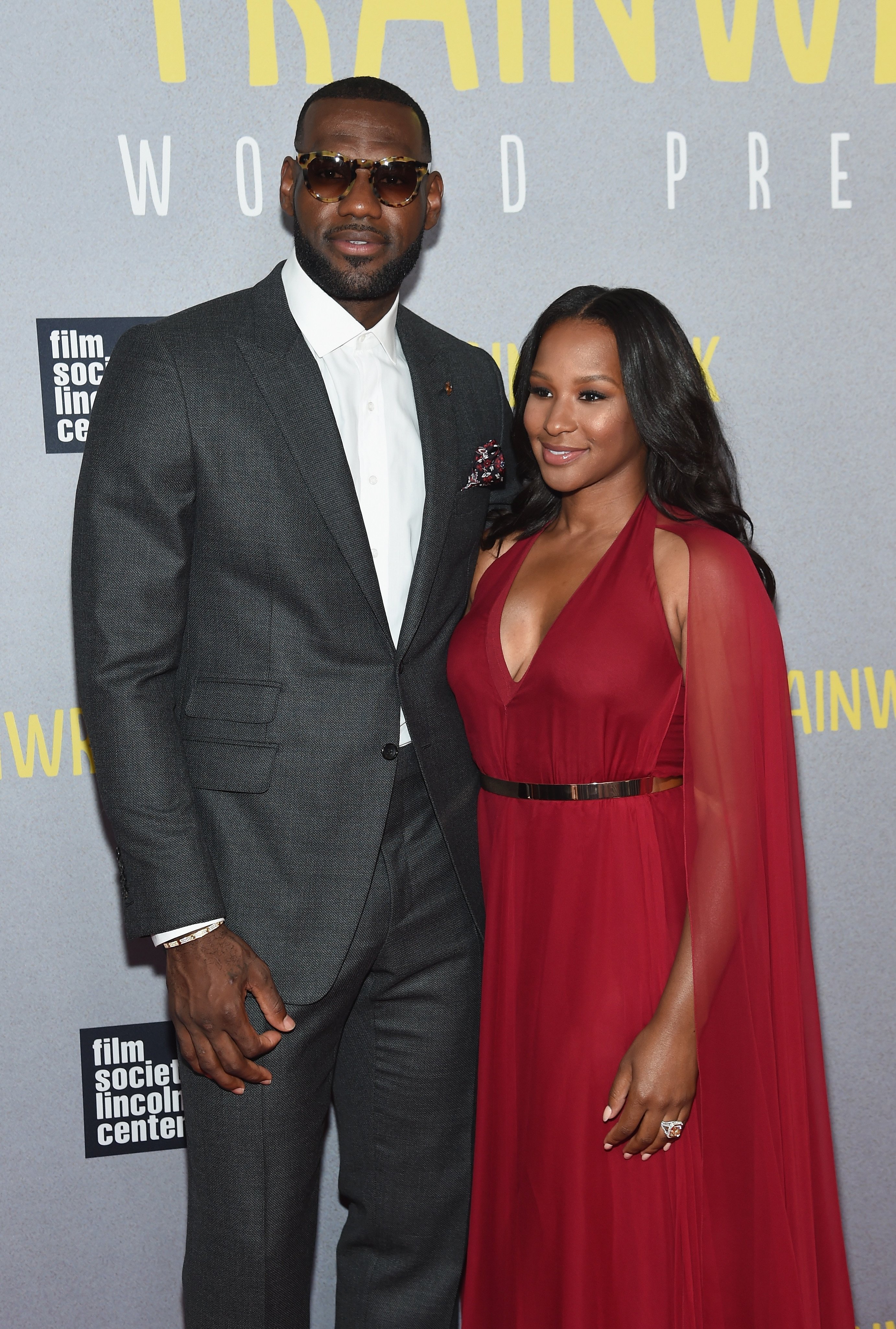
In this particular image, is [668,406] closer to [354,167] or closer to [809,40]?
[354,167]

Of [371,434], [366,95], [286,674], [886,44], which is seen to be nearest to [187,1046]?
[286,674]

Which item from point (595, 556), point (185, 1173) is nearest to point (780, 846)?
point (595, 556)

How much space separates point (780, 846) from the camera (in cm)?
149

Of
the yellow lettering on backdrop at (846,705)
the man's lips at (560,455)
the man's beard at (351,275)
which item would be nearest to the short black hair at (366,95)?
the man's beard at (351,275)

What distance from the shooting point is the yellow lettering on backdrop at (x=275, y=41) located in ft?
6.16

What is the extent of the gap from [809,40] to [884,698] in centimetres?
113

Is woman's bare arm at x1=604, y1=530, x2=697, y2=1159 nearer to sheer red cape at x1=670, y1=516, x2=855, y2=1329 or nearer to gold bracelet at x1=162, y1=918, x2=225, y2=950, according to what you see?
sheer red cape at x1=670, y1=516, x2=855, y2=1329

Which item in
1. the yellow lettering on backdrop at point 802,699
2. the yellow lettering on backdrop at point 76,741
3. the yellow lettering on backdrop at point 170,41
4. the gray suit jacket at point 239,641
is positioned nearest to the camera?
the gray suit jacket at point 239,641

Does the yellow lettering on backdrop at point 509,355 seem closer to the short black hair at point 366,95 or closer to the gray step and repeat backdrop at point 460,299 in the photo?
the gray step and repeat backdrop at point 460,299

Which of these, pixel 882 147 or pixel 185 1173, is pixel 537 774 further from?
pixel 882 147

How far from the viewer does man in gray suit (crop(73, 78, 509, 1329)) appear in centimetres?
140

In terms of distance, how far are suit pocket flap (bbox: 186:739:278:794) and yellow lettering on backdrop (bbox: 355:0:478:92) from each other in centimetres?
112

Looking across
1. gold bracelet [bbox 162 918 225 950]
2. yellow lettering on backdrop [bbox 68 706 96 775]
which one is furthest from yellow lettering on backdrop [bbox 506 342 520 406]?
gold bracelet [bbox 162 918 225 950]

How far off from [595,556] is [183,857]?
0.66 m
